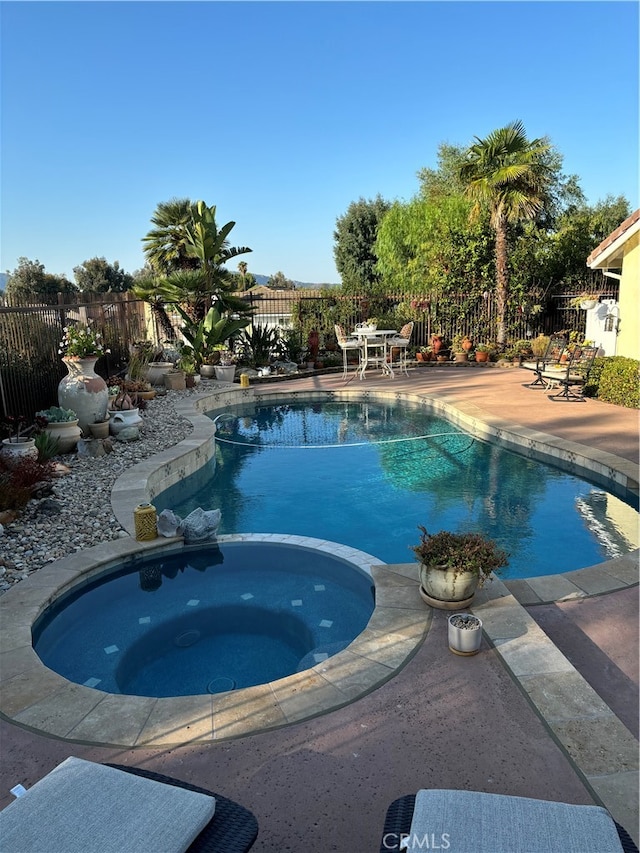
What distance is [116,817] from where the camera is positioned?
1721 mm

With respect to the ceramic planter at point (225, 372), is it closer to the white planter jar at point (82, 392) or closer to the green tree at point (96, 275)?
the white planter jar at point (82, 392)

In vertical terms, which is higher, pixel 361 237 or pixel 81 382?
pixel 361 237

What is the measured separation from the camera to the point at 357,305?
18453 millimetres

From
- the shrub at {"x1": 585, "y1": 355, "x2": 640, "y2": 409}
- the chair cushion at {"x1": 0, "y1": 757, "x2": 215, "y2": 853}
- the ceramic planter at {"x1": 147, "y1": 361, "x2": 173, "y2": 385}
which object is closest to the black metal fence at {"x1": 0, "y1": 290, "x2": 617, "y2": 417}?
the ceramic planter at {"x1": 147, "y1": 361, "x2": 173, "y2": 385}

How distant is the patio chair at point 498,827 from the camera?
162 centimetres

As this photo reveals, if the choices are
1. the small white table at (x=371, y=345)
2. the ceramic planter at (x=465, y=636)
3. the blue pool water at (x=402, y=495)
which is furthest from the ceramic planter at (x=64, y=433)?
the small white table at (x=371, y=345)

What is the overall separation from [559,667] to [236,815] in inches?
88.7

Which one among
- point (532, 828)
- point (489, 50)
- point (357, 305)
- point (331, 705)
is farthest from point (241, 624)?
point (357, 305)

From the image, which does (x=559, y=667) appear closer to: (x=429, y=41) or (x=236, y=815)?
(x=236, y=815)

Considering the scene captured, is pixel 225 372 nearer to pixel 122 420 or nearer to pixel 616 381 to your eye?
pixel 122 420

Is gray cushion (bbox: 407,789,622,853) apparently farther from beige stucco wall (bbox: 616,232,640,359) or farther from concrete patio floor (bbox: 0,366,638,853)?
beige stucco wall (bbox: 616,232,640,359)

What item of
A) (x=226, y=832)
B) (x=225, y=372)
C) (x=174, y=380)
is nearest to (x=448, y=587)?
(x=226, y=832)

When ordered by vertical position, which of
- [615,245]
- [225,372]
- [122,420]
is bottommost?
[122,420]

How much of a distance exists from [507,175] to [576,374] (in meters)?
6.83
